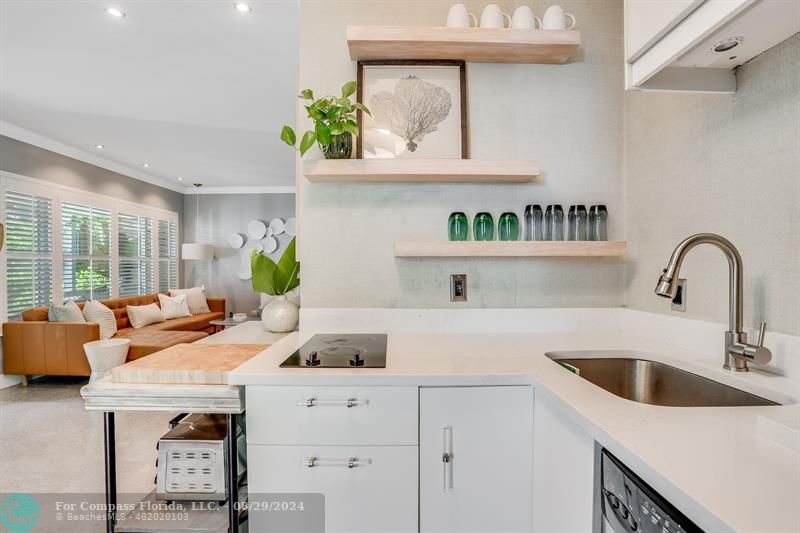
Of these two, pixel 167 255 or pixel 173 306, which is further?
pixel 167 255

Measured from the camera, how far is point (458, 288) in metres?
1.81

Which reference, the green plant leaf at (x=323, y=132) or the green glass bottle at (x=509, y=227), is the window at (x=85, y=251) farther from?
the green glass bottle at (x=509, y=227)

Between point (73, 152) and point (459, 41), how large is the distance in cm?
544

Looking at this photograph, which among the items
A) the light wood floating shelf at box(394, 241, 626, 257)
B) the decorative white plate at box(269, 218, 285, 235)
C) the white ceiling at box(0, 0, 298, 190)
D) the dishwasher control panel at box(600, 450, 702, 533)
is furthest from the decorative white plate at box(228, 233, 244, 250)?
the dishwasher control panel at box(600, 450, 702, 533)

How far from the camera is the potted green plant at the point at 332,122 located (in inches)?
62.4

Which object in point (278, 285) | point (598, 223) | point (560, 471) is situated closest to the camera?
point (560, 471)

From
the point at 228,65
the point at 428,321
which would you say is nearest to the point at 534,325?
the point at 428,321

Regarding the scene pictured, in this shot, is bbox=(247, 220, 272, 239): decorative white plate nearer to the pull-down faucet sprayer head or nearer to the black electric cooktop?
the black electric cooktop

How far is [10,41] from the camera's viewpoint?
261cm

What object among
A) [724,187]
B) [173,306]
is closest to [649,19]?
[724,187]

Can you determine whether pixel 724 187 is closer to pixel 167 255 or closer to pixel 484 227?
pixel 484 227

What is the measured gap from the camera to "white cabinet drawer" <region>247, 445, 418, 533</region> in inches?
46.8

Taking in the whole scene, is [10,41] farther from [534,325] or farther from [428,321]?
Answer: [534,325]

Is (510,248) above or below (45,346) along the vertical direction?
above
